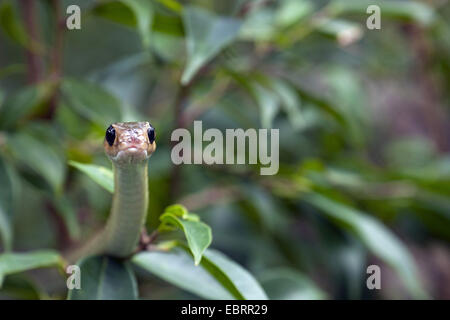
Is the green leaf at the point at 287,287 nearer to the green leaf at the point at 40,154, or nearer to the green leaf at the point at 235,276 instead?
the green leaf at the point at 235,276

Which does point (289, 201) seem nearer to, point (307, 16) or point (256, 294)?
point (307, 16)

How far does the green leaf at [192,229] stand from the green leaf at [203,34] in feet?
0.68

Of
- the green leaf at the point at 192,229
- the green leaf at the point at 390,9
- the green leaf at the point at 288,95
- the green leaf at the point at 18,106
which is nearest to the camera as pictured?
the green leaf at the point at 192,229

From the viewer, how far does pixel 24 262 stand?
672 mm

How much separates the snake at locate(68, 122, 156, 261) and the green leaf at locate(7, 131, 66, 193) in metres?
0.20

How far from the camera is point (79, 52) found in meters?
2.11

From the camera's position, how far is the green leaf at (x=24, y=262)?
65 cm

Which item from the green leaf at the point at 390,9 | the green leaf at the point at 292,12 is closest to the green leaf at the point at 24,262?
the green leaf at the point at 292,12

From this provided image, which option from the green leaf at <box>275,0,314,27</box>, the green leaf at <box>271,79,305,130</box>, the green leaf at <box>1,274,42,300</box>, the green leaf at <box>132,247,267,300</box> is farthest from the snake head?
the green leaf at <box>275,0,314,27</box>

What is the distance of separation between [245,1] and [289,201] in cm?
42

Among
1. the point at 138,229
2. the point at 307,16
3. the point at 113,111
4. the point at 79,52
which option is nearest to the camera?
the point at 138,229
